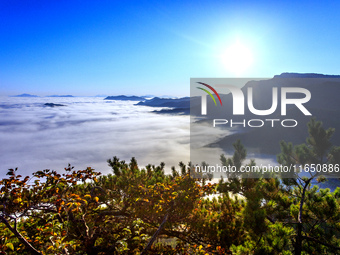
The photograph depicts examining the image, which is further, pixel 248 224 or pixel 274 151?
pixel 274 151

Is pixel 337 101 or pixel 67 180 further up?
pixel 337 101

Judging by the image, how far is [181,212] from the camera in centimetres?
589

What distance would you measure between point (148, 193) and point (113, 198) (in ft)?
3.82

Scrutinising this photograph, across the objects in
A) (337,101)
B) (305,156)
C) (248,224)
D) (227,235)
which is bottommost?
(227,235)

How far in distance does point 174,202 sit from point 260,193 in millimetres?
2383

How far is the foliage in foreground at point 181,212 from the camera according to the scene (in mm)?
4191

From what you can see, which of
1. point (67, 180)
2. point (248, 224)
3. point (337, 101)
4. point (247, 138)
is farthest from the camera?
point (337, 101)

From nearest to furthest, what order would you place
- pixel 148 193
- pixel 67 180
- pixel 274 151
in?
pixel 67 180 < pixel 148 193 < pixel 274 151

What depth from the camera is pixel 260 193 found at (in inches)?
231

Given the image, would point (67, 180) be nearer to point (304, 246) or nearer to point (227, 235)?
point (227, 235)

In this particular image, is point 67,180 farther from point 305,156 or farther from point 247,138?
point 247,138

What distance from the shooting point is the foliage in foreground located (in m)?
4.19

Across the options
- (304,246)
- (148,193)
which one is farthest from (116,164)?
(304,246)

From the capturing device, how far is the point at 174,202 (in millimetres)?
5711
